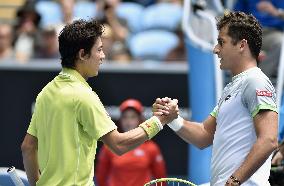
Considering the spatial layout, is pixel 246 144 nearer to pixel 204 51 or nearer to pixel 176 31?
pixel 204 51

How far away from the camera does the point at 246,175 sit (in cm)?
495

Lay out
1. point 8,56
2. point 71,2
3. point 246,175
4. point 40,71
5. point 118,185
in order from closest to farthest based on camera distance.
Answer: point 246,175 → point 118,185 → point 40,71 → point 8,56 → point 71,2

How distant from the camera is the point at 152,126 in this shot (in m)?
5.38

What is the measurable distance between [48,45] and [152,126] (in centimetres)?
645

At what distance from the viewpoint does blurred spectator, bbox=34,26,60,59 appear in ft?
38.0

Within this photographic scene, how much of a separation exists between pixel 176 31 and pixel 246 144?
679 centimetres

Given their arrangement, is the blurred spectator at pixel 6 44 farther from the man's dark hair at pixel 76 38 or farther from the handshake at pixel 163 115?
the man's dark hair at pixel 76 38

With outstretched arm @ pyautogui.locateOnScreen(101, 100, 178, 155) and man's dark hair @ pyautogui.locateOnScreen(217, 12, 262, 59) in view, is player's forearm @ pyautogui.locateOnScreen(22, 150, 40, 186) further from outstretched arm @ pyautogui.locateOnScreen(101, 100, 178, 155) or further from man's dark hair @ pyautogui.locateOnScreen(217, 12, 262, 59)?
man's dark hair @ pyautogui.locateOnScreen(217, 12, 262, 59)

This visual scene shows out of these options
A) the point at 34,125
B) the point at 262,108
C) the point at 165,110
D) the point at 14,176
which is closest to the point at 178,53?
the point at 165,110

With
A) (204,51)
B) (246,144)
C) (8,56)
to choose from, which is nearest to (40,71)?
(8,56)

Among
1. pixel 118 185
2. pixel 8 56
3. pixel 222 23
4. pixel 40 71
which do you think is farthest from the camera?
pixel 8 56

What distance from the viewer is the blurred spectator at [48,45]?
38.0ft

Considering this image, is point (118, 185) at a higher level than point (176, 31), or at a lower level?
lower

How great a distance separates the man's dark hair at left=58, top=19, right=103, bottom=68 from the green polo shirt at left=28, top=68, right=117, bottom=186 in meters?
0.14
